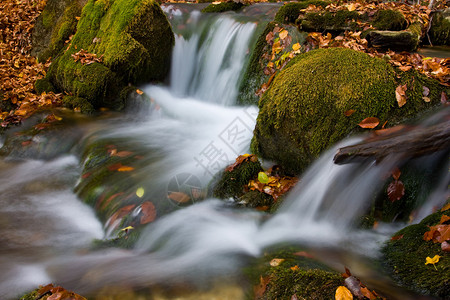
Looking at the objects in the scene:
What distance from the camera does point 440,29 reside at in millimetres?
6230

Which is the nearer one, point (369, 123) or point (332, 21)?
point (369, 123)

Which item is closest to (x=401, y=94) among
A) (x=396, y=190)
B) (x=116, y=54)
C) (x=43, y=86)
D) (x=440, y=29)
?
(x=396, y=190)

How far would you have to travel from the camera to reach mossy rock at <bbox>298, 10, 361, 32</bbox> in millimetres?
5664

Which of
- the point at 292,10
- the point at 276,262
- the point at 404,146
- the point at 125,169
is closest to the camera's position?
the point at 276,262

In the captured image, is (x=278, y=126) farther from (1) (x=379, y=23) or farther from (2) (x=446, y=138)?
(1) (x=379, y=23)

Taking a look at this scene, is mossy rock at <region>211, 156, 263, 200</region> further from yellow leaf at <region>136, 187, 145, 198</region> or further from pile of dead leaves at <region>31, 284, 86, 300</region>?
pile of dead leaves at <region>31, 284, 86, 300</region>

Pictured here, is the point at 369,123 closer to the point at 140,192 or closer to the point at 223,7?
the point at 140,192

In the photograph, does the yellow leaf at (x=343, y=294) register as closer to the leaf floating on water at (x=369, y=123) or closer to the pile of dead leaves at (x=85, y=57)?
the leaf floating on water at (x=369, y=123)

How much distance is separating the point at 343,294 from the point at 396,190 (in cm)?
157

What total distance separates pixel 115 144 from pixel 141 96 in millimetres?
1757

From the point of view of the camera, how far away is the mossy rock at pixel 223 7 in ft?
29.0

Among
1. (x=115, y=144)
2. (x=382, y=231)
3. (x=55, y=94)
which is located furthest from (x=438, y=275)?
(x=55, y=94)

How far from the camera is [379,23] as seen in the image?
561 centimetres

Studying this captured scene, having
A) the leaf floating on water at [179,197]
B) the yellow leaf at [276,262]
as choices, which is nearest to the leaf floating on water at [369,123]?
the yellow leaf at [276,262]
